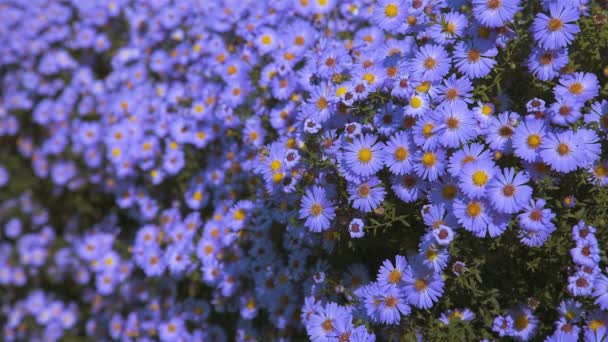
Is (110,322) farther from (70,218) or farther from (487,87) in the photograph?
(487,87)

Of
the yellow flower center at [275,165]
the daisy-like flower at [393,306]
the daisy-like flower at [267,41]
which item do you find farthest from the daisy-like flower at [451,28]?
the daisy-like flower at [267,41]

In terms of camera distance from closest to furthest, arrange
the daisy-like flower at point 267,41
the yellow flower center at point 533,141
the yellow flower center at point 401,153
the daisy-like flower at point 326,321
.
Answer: the yellow flower center at point 533,141
the yellow flower center at point 401,153
the daisy-like flower at point 326,321
the daisy-like flower at point 267,41

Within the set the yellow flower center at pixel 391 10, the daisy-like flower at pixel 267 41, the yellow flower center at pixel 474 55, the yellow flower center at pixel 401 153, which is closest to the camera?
the yellow flower center at pixel 401 153

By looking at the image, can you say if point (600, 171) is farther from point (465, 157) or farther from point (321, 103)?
point (321, 103)

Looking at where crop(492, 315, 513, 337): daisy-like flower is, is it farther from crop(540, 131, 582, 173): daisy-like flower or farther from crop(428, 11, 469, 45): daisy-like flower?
crop(428, 11, 469, 45): daisy-like flower

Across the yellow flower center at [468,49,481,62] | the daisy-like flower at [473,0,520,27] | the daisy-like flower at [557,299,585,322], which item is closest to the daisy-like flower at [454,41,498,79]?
the yellow flower center at [468,49,481,62]

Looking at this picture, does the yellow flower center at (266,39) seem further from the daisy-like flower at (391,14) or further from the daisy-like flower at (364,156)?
the daisy-like flower at (364,156)

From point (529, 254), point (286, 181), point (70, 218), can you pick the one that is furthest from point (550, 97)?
point (70, 218)
